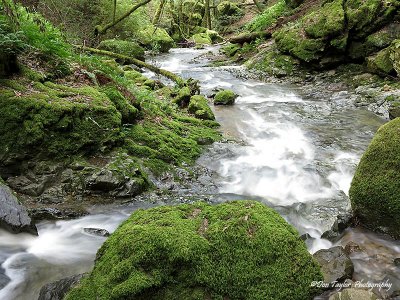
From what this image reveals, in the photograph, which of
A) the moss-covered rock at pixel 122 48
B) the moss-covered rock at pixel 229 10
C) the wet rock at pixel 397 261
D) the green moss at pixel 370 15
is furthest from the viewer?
the moss-covered rock at pixel 229 10

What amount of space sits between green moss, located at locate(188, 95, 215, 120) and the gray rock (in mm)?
5921

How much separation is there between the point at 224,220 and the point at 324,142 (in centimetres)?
614

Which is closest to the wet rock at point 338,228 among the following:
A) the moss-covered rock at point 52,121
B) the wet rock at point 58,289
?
the wet rock at point 58,289

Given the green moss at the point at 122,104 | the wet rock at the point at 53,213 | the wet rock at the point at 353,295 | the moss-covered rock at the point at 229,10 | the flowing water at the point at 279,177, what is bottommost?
the flowing water at the point at 279,177

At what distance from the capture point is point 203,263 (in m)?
3.06

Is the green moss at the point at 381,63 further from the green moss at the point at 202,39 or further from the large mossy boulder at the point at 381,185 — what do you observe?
the green moss at the point at 202,39

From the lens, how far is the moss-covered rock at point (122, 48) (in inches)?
646

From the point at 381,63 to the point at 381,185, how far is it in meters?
9.62

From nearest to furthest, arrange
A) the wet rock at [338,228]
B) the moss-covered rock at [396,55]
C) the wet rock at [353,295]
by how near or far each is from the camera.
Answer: the wet rock at [353,295], the wet rock at [338,228], the moss-covered rock at [396,55]

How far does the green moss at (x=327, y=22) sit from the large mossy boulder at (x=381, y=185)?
10.6m

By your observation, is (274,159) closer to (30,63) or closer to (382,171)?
(382,171)

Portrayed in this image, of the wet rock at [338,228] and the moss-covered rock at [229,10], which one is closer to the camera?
the wet rock at [338,228]

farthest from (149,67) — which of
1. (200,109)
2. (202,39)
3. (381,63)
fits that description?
(202,39)

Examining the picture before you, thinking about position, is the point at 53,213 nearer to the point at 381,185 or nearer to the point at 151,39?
the point at 381,185
